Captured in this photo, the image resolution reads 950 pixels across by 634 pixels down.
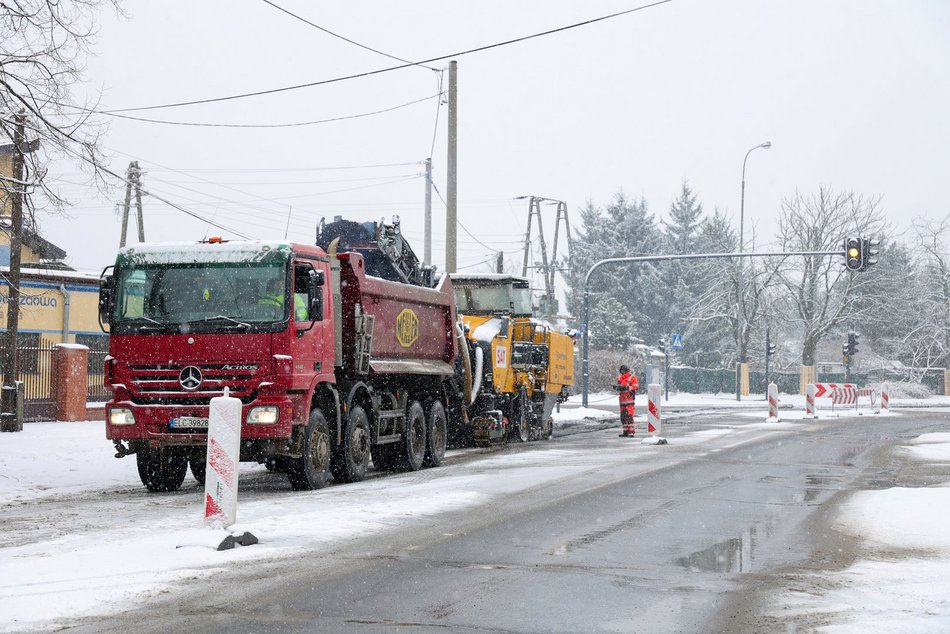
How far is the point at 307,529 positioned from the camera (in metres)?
10.1

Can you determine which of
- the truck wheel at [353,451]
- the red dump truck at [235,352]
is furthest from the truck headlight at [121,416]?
the truck wheel at [353,451]

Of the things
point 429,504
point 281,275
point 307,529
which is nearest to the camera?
point 307,529

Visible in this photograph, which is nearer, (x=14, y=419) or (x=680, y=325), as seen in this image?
(x=14, y=419)

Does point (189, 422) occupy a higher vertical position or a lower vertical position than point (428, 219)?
lower

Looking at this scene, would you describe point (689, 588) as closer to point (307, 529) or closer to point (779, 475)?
point (307, 529)

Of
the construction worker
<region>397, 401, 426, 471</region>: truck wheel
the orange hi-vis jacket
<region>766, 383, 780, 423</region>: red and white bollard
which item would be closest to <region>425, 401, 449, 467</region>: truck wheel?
<region>397, 401, 426, 471</region>: truck wheel

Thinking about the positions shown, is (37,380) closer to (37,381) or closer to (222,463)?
(37,381)

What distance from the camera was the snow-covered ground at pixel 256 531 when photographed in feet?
23.4

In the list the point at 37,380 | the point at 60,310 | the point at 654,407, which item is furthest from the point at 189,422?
the point at 60,310

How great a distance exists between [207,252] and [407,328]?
4224 millimetres

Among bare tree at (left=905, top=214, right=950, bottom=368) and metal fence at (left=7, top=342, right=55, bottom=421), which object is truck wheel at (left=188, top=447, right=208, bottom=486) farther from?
bare tree at (left=905, top=214, right=950, bottom=368)

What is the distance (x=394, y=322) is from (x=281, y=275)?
3382mm

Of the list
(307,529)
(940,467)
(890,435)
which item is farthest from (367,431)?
(890,435)

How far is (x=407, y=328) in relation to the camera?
1700 cm
